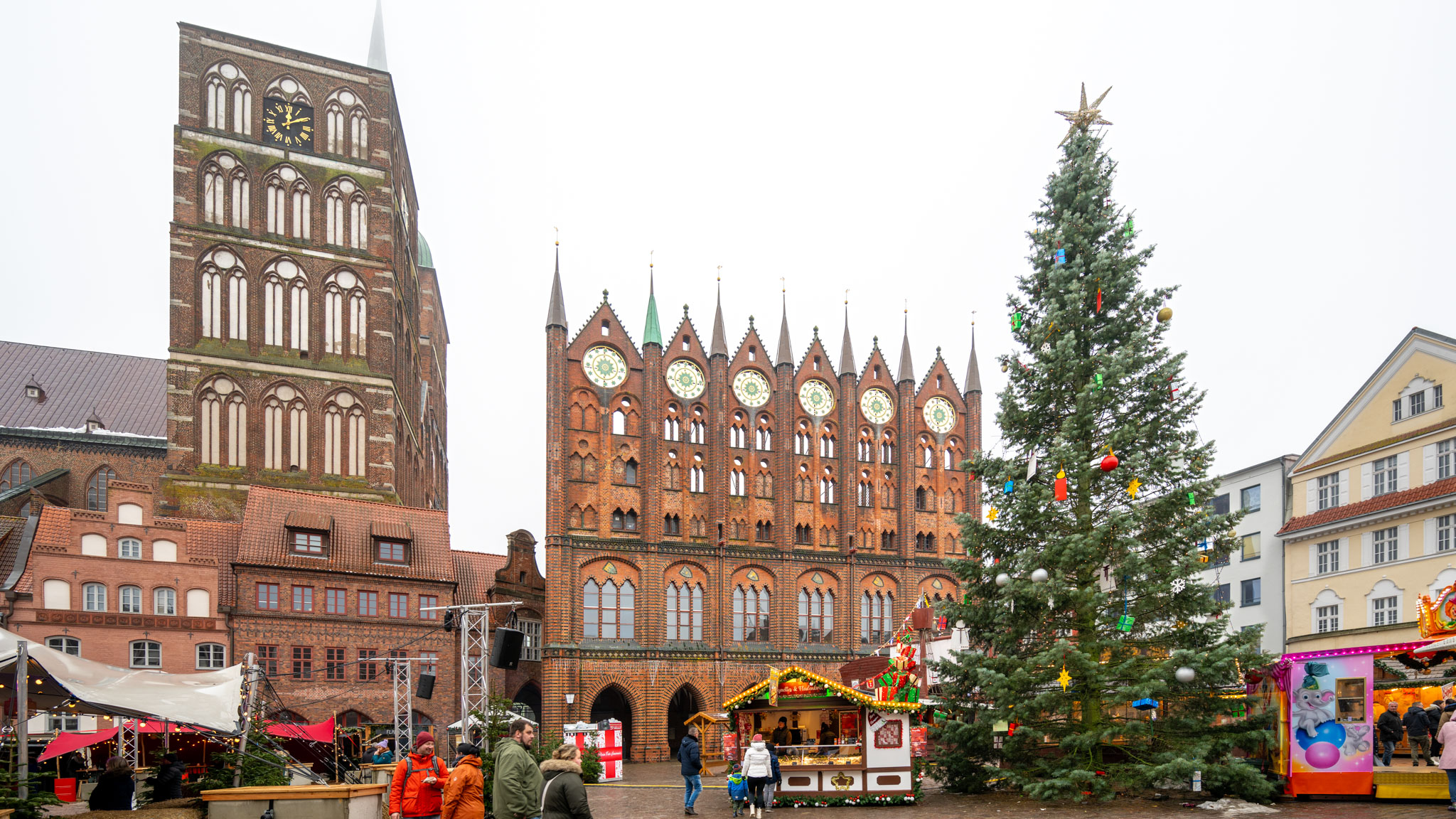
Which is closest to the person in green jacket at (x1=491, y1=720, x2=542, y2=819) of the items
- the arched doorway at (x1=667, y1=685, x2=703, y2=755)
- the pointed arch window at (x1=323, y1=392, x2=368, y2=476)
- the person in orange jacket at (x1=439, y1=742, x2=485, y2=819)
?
the person in orange jacket at (x1=439, y1=742, x2=485, y2=819)

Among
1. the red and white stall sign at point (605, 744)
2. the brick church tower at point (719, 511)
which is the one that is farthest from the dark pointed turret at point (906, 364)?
the red and white stall sign at point (605, 744)

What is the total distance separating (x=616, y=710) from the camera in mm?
52375

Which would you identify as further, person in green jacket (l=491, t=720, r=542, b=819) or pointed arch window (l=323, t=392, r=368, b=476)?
pointed arch window (l=323, t=392, r=368, b=476)

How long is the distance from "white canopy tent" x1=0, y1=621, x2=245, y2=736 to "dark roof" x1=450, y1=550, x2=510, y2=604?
3524cm

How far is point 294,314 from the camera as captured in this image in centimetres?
5362

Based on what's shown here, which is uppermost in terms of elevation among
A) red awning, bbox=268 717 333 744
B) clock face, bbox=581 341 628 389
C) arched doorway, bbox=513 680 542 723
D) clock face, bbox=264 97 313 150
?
clock face, bbox=264 97 313 150

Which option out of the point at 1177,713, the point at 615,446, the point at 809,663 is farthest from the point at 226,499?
the point at 1177,713

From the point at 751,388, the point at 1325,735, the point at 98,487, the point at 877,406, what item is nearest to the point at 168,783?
the point at 1325,735

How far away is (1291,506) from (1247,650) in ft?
72.1

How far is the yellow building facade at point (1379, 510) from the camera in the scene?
3294 centimetres

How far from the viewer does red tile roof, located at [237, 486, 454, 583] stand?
4400cm

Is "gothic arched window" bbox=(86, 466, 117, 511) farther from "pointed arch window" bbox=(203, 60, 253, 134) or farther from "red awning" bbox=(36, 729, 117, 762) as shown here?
"red awning" bbox=(36, 729, 117, 762)

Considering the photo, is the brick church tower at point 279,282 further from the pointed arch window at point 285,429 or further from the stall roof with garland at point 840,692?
the stall roof with garland at point 840,692

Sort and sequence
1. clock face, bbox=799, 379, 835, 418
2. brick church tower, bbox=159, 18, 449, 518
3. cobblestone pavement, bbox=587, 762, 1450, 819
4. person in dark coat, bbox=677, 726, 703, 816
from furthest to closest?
clock face, bbox=799, 379, 835, 418, brick church tower, bbox=159, 18, 449, 518, person in dark coat, bbox=677, 726, 703, 816, cobblestone pavement, bbox=587, 762, 1450, 819
